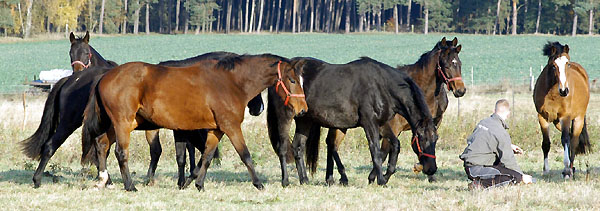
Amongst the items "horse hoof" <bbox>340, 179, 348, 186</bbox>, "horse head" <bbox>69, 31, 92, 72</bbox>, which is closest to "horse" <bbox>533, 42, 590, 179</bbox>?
"horse hoof" <bbox>340, 179, 348, 186</bbox>

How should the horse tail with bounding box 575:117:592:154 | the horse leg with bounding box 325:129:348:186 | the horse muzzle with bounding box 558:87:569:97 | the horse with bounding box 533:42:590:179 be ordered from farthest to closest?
the horse tail with bounding box 575:117:592:154
the horse with bounding box 533:42:590:179
the horse muzzle with bounding box 558:87:569:97
the horse leg with bounding box 325:129:348:186

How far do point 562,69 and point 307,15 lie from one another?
3768 inches

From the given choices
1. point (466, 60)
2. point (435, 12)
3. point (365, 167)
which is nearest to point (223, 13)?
point (435, 12)

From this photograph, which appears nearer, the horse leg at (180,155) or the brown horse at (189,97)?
the brown horse at (189,97)

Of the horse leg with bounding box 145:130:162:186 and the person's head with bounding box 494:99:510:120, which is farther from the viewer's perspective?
the horse leg with bounding box 145:130:162:186

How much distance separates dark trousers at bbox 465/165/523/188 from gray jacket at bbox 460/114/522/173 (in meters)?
0.05

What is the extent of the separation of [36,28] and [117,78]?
74750 millimetres

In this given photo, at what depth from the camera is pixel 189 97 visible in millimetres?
9641

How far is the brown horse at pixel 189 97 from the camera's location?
9.49 m

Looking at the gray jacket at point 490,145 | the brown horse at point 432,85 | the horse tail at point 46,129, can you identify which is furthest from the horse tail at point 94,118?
the gray jacket at point 490,145

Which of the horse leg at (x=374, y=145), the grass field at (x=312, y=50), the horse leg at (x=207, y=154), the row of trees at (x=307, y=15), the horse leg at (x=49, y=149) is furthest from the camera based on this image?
the row of trees at (x=307, y=15)

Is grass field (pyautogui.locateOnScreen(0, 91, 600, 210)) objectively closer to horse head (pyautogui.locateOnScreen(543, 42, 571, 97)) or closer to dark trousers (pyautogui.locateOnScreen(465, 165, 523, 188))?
dark trousers (pyautogui.locateOnScreen(465, 165, 523, 188))

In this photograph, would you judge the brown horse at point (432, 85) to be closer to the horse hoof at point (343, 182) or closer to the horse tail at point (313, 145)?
the horse hoof at point (343, 182)

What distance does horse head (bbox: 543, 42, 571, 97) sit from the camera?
37.8 ft
